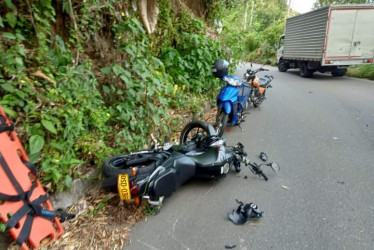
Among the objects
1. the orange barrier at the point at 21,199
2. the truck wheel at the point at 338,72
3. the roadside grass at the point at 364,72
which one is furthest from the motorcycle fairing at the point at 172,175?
the truck wheel at the point at 338,72

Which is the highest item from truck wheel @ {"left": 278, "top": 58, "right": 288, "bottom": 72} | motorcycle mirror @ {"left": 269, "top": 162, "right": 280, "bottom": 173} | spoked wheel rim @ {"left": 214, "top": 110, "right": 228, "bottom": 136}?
spoked wheel rim @ {"left": 214, "top": 110, "right": 228, "bottom": 136}

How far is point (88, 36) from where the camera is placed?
11.7 feet

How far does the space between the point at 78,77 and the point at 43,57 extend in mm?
428

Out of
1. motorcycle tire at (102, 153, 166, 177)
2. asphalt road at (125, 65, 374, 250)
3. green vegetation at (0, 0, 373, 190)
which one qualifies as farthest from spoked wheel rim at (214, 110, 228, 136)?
motorcycle tire at (102, 153, 166, 177)

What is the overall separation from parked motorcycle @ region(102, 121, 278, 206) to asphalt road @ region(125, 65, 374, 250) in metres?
0.24

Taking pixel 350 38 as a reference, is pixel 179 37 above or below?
above

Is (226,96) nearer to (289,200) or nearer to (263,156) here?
(263,156)

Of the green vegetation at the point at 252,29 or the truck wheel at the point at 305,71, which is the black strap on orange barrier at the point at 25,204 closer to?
the green vegetation at the point at 252,29

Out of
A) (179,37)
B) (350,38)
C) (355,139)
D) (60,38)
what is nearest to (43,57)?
(60,38)

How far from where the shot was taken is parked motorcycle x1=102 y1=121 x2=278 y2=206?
2.62 metres

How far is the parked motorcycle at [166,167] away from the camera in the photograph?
262cm

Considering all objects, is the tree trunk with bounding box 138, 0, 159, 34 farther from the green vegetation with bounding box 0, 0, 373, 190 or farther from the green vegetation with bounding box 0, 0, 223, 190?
the green vegetation with bounding box 0, 0, 223, 190

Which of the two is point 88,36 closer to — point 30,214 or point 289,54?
point 30,214

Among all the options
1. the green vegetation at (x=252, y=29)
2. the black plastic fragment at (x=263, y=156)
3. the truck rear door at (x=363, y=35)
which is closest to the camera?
the black plastic fragment at (x=263, y=156)
